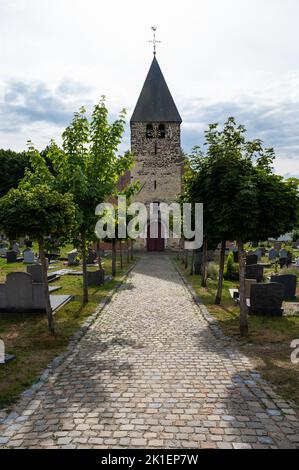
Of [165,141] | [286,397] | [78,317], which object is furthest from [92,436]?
[165,141]

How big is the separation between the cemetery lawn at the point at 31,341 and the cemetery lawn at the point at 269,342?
4.13 meters

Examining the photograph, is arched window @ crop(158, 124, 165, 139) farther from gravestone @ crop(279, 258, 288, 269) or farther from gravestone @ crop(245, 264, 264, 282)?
gravestone @ crop(245, 264, 264, 282)

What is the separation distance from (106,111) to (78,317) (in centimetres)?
724

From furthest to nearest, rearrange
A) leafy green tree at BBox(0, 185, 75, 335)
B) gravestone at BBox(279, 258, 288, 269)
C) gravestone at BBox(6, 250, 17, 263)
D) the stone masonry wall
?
the stone masonry wall, gravestone at BBox(6, 250, 17, 263), gravestone at BBox(279, 258, 288, 269), leafy green tree at BBox(0, 185, 75, 335)

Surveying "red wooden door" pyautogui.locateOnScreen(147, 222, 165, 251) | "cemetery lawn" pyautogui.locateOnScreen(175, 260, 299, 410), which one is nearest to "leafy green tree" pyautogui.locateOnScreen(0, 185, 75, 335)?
"cemetery lawn" pyautogui.locateOnScreen(175, 260, 299, 410)

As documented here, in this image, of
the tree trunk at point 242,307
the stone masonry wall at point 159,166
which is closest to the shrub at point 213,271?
the tree trunk at point 242,307

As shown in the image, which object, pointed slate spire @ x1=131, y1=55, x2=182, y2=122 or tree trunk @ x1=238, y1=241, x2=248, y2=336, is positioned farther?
pointed slate spire @ x1=131, y1=55, x2=182, y2=122

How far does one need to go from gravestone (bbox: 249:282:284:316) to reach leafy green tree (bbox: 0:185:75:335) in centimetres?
601

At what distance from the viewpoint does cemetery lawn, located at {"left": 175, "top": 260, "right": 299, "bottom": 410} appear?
642 centimetres

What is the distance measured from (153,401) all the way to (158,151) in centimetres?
3461

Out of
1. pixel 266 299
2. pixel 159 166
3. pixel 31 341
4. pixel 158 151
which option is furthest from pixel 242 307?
pixel 158 151

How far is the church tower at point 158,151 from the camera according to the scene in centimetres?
3806

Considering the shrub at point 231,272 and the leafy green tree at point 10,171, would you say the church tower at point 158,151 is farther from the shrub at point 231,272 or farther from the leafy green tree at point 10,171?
the shrub at point 231,272
